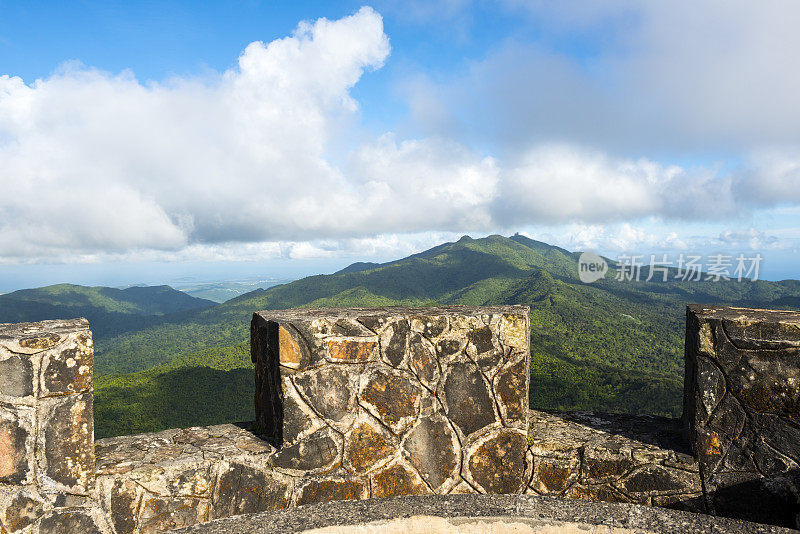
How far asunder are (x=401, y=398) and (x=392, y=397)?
0.08 metres

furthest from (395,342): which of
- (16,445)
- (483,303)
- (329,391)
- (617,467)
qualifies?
(483,303)

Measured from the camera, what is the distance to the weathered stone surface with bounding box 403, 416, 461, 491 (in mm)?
4477

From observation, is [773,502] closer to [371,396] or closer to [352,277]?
[371,396]

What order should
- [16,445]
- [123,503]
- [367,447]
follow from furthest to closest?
[367,447] → [123,503] → [16,445]

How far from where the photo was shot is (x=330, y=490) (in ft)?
14.4

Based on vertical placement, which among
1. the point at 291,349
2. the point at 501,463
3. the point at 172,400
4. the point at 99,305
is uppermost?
the point at 291,349

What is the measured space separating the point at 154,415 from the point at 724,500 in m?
37.2

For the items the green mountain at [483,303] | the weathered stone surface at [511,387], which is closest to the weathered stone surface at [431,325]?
the weathered stone surface at [511,387]

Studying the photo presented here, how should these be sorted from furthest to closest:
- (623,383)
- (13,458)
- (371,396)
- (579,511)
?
(623,383) → (371,396) → (13,458) → (579,511)

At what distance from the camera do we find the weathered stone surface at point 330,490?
434cm

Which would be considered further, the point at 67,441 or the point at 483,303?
the point at 483,303

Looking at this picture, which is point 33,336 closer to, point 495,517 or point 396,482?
point 396,482

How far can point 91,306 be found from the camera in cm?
Result: 11938

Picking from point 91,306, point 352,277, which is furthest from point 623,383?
point 91,306
